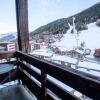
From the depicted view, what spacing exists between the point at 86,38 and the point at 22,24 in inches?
49.7

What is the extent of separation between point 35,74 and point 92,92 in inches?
47.0

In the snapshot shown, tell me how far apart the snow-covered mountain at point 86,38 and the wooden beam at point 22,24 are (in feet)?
2.75

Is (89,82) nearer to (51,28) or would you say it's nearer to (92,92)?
(92,92)

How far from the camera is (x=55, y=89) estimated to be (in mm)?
1566

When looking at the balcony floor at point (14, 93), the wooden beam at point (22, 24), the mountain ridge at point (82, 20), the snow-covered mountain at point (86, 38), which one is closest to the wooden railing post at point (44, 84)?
the balcony floor at point (14, 93)

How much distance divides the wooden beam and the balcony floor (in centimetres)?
66

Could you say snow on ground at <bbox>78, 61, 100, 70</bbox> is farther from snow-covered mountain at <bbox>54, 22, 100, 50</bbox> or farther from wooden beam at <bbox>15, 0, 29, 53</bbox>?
wooden beam at <bbox>15, 0, 29, 53</bbox>

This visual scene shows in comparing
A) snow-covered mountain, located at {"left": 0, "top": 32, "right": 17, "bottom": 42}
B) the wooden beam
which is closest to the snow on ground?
the wooden beam

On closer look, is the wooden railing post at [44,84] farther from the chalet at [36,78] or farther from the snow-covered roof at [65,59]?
the snow-covered roof at [65,59]

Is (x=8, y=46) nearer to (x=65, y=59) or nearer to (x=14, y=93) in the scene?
(x=14, y=93)

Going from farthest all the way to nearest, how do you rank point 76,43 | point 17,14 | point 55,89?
1. point 17,14
2. point 76,43
3. point 55,89

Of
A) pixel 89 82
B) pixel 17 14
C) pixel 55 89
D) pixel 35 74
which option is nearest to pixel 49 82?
pixel 55 89

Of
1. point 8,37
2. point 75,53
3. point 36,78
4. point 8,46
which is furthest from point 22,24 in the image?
point 75,53

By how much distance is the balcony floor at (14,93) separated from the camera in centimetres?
216
